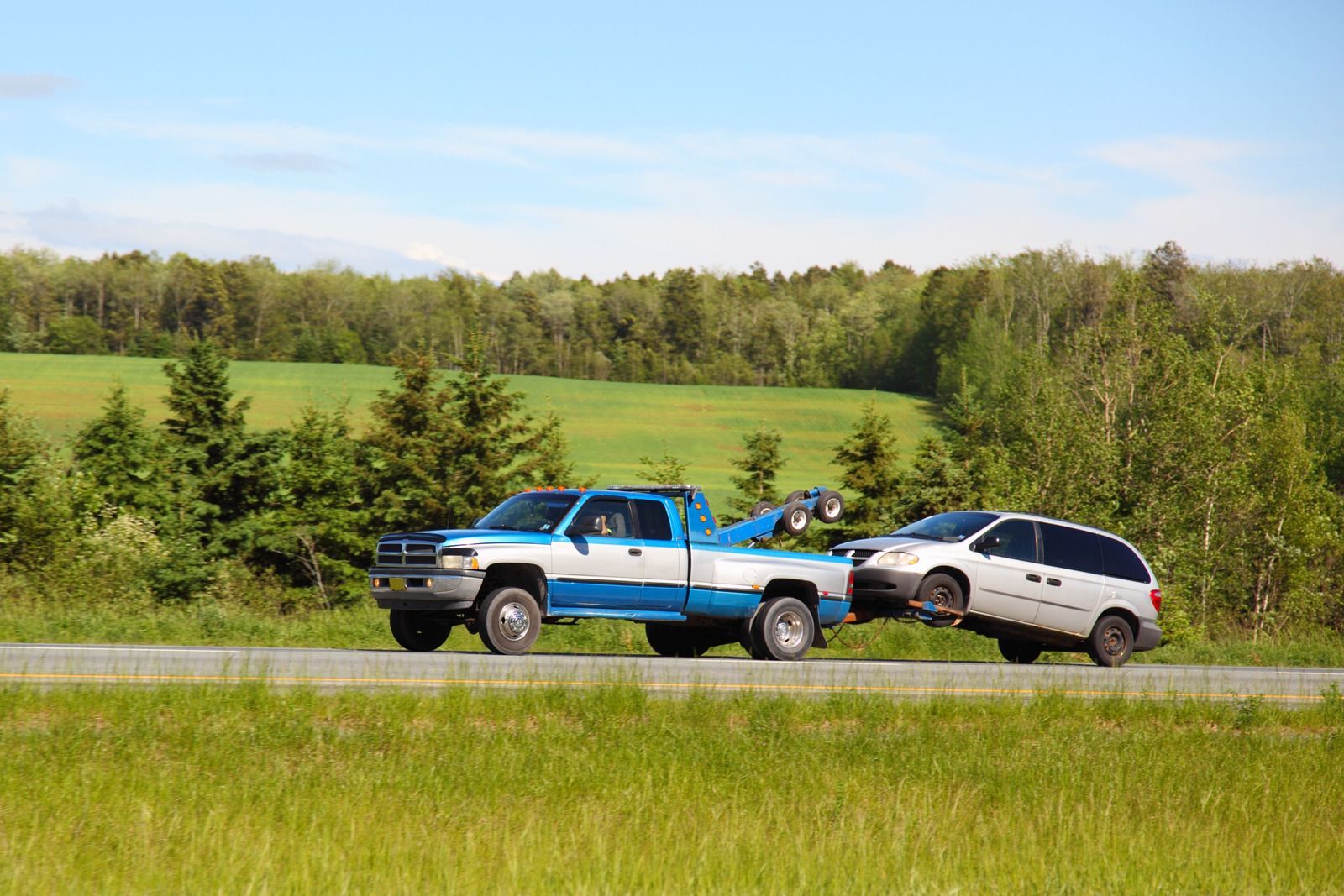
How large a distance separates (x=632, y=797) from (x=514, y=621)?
666cm

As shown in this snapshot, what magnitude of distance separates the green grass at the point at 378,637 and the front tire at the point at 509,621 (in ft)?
9.92

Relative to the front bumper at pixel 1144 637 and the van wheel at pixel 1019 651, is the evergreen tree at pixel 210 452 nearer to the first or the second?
the van wheel at pixel 1019 651

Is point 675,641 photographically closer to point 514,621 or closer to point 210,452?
point 514,621

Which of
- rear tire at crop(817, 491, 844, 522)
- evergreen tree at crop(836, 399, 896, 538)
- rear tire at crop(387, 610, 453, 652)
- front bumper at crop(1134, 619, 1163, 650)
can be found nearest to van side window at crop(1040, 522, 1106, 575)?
front bumper at crop(1134, 619, 1163, 650)

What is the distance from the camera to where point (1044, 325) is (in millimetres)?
116250

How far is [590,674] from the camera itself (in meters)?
13.4

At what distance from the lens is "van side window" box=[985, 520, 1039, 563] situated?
57.9 ft

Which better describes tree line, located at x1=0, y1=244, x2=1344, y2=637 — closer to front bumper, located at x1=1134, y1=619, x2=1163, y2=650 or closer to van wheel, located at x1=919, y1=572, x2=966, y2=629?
front bumper, located at x1=1134, y1=619, x2=1163, y2=650

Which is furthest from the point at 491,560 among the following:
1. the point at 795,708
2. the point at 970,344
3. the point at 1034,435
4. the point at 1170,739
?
the point at 970,344

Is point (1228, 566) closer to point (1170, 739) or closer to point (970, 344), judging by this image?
point (1170, 739)

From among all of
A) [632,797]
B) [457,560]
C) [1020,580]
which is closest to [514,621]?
[457,560]

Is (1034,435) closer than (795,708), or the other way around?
(795,708)

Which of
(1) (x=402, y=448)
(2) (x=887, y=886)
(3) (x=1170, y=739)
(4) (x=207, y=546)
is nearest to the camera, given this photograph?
(2) (x=887, y=886)

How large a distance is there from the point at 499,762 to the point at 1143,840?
4132 mm
